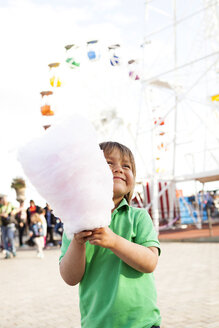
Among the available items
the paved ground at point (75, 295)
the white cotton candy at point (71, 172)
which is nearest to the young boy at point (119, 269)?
the white cotton candy at point (71, 172)

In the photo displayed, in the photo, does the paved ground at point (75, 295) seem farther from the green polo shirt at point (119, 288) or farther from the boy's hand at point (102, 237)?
the boy's hand at point (102, 237)

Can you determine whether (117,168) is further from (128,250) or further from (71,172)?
(71,172)

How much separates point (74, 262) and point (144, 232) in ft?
0.95

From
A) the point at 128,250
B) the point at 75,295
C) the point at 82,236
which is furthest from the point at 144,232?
the point at 75,295

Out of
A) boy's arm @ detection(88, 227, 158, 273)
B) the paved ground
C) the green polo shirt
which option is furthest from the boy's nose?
the paved ground

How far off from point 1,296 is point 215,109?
12012 millimetres

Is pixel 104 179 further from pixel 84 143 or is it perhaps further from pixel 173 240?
pixel 173 240

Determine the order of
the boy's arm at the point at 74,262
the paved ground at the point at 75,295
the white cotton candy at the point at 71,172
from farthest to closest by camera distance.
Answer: the paved ground at the point at 75,295, the boy's arm at the point at 74,262, the white cotton candy at the point at 71,172

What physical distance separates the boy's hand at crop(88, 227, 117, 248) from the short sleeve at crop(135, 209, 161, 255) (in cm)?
26

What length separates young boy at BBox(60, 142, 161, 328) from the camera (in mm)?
1585

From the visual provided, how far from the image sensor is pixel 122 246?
153cm

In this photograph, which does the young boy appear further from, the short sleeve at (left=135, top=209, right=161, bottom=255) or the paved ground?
the paved ground

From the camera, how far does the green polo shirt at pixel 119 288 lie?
5.21 feet

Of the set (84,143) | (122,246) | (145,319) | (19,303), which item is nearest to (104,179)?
(84,143)
